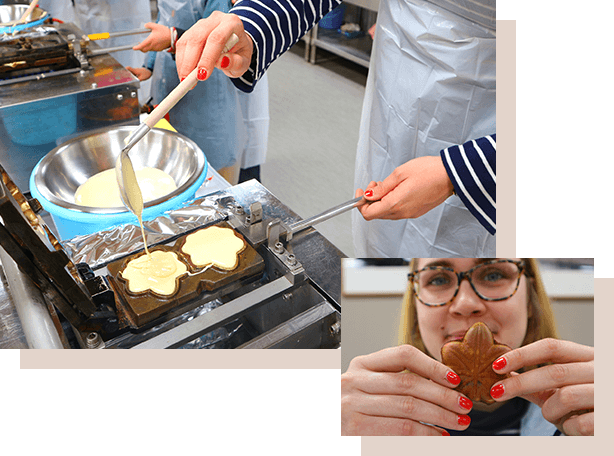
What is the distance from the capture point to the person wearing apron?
1024mm

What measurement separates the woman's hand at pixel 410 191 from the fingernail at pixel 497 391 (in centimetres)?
57

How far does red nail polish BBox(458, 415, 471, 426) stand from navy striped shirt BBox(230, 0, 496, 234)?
589 millimetres

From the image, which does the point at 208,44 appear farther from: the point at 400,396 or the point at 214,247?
the point at 400,396

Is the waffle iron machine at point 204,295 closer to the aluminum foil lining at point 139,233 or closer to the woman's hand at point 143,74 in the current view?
the aluminum foil lining at point 139,233

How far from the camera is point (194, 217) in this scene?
0.95 m

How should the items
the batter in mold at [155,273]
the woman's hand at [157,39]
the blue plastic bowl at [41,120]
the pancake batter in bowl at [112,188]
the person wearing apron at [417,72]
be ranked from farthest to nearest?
the woman's hand at [157,39], the blue plastic bowl at [41,120], the pancake batter in bowl at [112,188], the person wearing apron at [417,72], the batter in mold at [155,273]

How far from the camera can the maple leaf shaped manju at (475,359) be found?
1.25ft

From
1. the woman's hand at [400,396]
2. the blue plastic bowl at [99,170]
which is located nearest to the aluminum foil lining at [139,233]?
the blue plastic bowl at [99,170]

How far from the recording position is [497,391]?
379 mm

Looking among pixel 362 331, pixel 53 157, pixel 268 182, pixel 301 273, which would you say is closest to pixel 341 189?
pixel 268 182

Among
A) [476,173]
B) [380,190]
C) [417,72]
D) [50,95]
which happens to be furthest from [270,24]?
[50,95]

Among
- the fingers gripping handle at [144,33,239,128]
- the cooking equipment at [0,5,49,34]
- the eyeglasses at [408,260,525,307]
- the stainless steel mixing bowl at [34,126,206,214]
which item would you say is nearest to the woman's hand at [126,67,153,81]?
the cooking equipment at [0,5,49,34]

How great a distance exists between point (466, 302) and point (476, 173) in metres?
0.54

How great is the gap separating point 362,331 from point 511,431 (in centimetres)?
13
